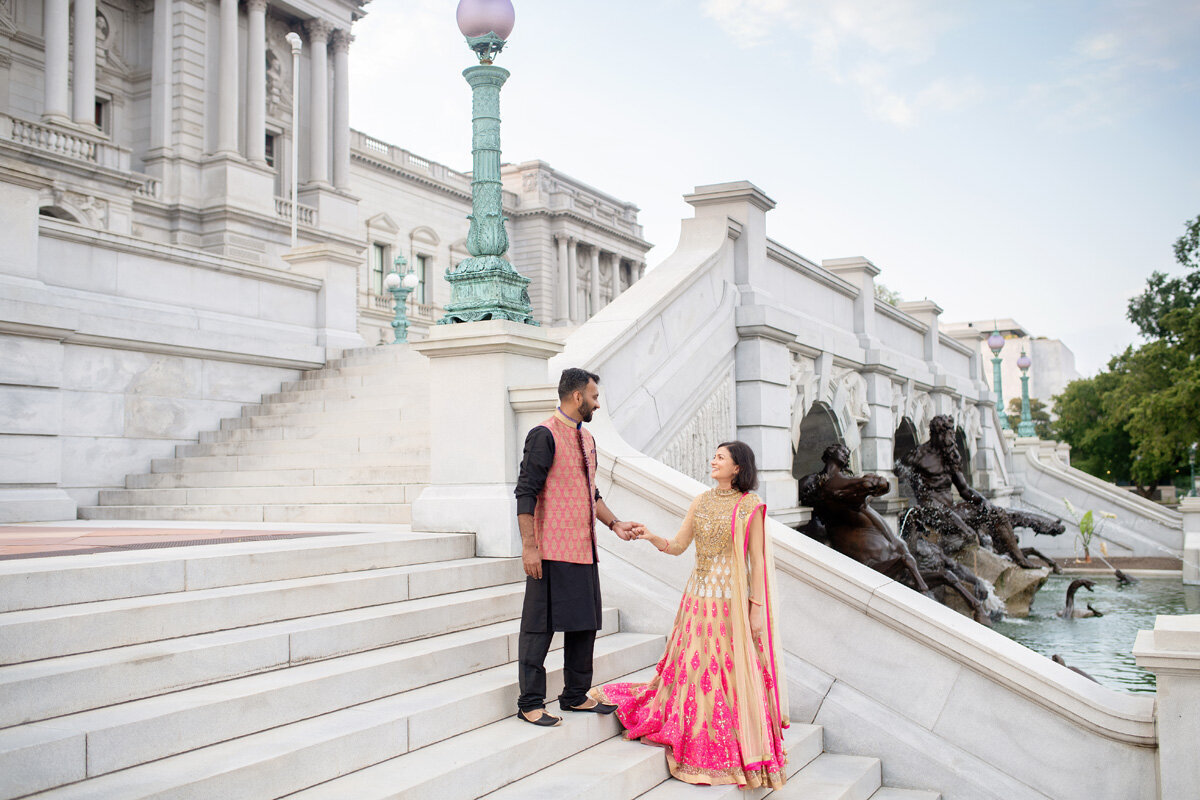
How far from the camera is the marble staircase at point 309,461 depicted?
8781mm

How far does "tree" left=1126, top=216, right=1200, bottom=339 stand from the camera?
3966 cm

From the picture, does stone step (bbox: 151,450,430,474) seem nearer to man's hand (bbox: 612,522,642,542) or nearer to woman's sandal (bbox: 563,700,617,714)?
man's hand (bbox: 612,522,642,542)

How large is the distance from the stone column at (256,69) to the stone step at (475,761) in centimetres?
3739

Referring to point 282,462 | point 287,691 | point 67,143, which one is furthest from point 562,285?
point 287,691

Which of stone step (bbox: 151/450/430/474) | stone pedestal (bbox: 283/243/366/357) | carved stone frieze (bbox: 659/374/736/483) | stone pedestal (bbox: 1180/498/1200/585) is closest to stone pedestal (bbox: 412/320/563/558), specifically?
stone step (bbox: 151/450/430/474)

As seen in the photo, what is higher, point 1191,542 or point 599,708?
point 599,708

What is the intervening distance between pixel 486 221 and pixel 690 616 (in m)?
3.38

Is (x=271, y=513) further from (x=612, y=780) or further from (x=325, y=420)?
(x=612, y=780)

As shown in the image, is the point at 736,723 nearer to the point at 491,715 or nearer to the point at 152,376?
the point at 491,715

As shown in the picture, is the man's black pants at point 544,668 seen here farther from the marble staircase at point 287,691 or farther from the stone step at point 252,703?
the stone step at point 252,703

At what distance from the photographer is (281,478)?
964 cm

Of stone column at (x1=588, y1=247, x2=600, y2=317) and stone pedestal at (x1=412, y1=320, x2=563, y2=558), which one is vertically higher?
stone column at (x1=588, y1=247, x2=600, y2=317)

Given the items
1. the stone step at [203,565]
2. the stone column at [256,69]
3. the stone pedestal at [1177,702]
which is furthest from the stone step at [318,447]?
the stone column at [256,69]

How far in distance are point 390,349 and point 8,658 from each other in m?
9.36
